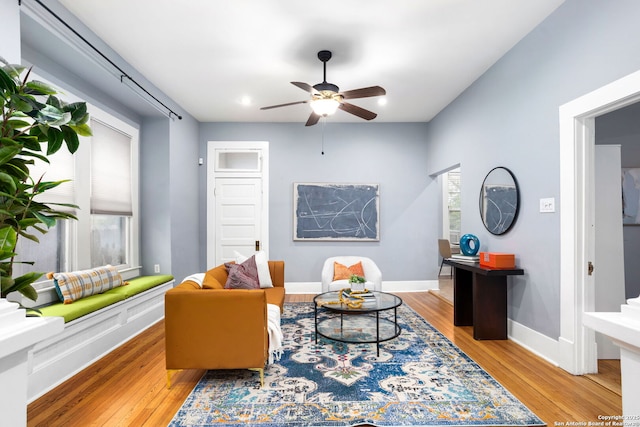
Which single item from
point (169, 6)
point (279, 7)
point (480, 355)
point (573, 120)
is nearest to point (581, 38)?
point (573, 120)

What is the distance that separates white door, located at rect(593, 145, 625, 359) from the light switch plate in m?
0.31

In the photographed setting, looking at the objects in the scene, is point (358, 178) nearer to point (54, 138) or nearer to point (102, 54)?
point (102, 54)

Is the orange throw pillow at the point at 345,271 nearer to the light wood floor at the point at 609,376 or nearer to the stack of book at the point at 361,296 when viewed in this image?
the stack of book at the point at 361,296

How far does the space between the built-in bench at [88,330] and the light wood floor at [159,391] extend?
0.31 ft

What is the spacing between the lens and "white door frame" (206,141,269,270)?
17.3 feet

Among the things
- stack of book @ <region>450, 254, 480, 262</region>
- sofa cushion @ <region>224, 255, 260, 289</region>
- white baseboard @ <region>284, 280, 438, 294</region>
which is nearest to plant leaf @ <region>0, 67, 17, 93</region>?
sofa cushion @ <region>224, 255, 260, 289</region>

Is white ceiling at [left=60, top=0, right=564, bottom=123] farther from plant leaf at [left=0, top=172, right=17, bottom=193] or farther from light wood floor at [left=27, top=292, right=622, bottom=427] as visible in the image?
light wood floor at [left=27, top=292, right=622, bottom=427]

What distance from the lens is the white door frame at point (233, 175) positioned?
17.3 ft

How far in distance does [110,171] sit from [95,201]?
1.45ft

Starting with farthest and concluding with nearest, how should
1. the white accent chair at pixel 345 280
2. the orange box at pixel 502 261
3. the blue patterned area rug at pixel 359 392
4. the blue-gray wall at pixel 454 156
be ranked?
the white accent chair at pixel 345 280 < the orange box at pixel 502 261 < the blue-gray wall at pixel 454 156 < the blue patterned area rug at pixel 359 392

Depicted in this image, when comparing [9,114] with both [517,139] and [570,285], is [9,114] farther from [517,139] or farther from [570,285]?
[517,139]

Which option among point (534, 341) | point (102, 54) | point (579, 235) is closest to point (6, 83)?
point (102, 54)

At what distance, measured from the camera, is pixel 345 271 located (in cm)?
436

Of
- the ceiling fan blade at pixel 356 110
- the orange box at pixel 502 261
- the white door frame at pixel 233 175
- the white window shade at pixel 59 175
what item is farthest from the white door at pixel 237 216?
the orange box at pixel 502 261
